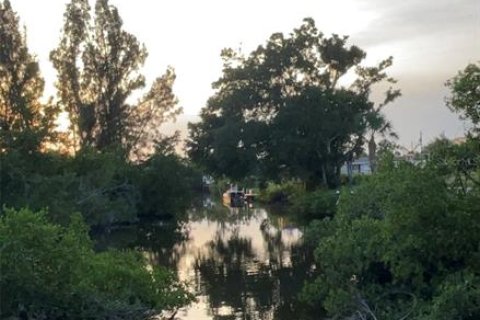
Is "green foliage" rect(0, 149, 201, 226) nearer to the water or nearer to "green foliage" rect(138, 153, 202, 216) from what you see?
"green foliage" rect(138, 153, 202, 216)

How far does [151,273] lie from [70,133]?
32129mm

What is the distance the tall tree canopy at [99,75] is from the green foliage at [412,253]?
1269 inches

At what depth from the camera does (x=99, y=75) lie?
45688 millimetres

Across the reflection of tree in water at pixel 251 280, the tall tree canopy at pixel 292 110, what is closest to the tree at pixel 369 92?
the tall tree canopy at pixel 292 110

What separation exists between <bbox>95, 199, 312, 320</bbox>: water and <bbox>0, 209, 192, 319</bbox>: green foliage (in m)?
2.71

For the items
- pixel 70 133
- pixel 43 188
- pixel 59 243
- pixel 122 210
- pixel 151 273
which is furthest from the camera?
pixel 70 133

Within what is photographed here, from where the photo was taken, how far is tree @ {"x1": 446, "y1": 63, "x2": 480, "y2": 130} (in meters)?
12.3

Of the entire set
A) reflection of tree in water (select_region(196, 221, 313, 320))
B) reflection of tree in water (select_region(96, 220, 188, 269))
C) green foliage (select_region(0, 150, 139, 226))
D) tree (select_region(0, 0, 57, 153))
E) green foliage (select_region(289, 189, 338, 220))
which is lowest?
reflection of tree in water (select_region(196, 221, 313, 320))

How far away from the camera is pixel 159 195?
42.5 m

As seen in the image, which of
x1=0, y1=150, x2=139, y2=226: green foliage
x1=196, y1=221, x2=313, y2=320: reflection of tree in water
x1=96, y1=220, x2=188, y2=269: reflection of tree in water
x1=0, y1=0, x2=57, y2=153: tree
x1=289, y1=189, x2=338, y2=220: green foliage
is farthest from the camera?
x1=289, y1=189, x2=338, y2=220: green foliage

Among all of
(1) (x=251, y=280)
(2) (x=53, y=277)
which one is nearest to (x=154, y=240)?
(1) (x=251, y=280)

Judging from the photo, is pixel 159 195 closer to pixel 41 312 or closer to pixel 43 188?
pixel 43 188

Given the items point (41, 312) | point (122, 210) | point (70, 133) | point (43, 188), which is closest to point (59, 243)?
point (41, 312)

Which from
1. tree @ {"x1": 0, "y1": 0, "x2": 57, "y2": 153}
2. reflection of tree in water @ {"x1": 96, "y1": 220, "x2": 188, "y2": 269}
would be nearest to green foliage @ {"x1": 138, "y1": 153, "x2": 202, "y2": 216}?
reflection of tree in water @ {"x1": 96, "y1": 220, "x2": 188, "y2": 269}
